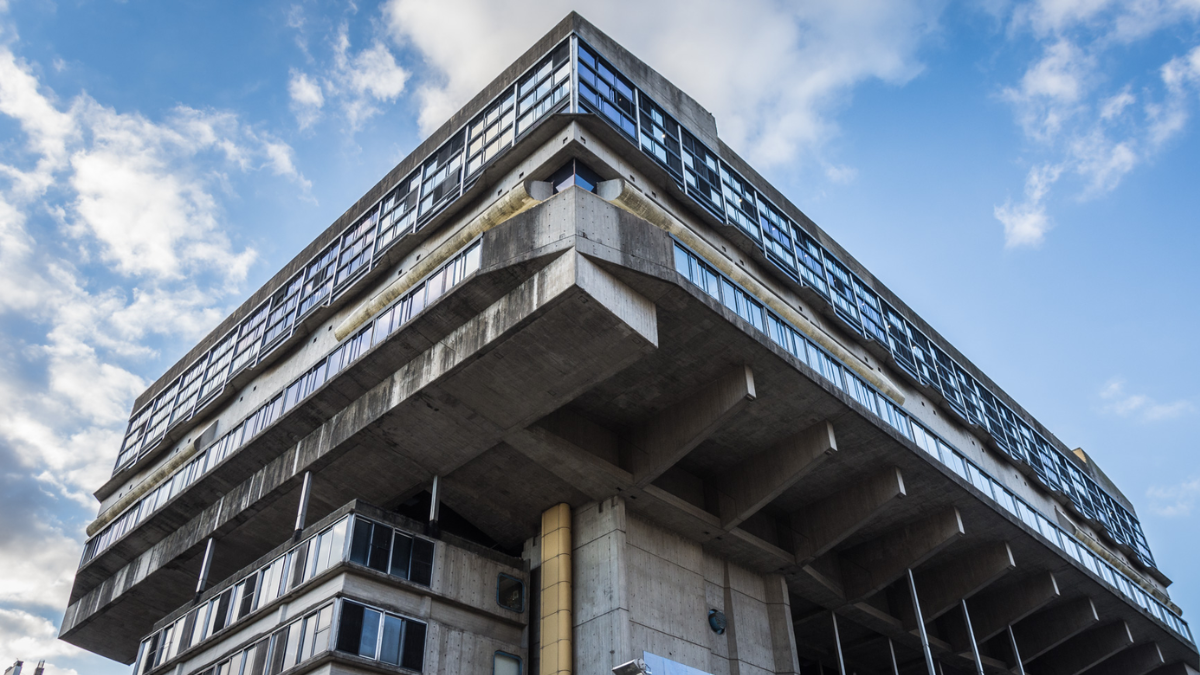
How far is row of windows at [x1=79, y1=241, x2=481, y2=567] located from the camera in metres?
27.6

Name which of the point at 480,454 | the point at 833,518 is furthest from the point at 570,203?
the point at 833,518

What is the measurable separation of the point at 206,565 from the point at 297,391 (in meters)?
7.68

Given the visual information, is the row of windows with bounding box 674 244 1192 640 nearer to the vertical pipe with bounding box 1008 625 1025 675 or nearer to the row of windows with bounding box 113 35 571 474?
the vertical pipe with bounding box 1008 625 1025 675

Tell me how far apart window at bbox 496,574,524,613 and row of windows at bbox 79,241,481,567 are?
29.3ft

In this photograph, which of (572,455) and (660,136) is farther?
(660,136)

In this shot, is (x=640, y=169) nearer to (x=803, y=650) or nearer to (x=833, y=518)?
(x=833, y=518)

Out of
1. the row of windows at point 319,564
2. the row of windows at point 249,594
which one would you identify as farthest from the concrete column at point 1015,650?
the row of windows at point 249,594

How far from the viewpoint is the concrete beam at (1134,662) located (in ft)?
158

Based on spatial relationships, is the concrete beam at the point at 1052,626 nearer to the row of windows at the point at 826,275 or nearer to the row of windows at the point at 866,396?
the row of windows at the point at 866,396

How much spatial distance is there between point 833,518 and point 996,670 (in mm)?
17172

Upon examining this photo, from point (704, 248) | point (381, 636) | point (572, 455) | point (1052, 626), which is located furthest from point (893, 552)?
point (381, 636)

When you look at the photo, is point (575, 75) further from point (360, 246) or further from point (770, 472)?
point (770, 472)

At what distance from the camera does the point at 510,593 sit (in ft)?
97.0

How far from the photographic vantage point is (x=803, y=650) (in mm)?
41438
